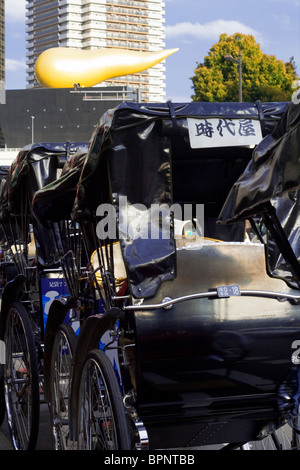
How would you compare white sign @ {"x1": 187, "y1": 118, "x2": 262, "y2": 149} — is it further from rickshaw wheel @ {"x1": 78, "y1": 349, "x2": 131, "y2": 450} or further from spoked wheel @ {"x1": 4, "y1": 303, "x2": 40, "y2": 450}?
spoked wheel @ {"x1": 4, "y1": 303, "x2": 40, "y2": 450}

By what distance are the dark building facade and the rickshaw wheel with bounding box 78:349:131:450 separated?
46.8 m

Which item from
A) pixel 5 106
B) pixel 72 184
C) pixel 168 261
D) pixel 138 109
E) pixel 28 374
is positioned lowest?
pixel 28 374

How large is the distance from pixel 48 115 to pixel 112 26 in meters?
106

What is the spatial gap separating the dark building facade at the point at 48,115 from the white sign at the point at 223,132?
153 ft

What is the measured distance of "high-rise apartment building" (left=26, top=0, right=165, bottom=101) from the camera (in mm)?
148500

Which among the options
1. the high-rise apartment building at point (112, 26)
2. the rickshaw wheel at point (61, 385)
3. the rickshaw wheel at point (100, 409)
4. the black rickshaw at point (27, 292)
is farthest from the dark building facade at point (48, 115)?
the high-rise apartment building at point (112, 26)

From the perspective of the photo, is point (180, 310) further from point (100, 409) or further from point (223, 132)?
point (223, 132)

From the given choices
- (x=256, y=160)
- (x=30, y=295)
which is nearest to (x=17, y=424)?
(x=30, y=295)

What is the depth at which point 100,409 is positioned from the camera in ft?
11.6

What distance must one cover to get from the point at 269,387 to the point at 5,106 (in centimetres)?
4971

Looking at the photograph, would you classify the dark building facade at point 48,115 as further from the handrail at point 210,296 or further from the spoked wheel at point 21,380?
the handrail at point 210,296

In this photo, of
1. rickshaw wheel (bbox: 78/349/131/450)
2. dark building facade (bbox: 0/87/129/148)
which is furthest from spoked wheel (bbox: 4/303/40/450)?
dark building facade (bbox: 0/87/129/148)
